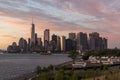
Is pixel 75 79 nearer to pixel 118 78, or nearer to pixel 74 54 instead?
pixel 118 78

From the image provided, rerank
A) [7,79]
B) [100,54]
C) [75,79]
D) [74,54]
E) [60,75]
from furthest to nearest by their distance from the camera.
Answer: [100,54] → [74,54] → [7,79] → [60,75] → [75,79]

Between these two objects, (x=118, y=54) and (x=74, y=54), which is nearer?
(x=74, y=54)

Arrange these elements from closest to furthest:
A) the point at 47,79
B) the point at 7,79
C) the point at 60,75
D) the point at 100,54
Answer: the point at 60,75
the point at 47,79
the point at 7,79
the point at 100,54

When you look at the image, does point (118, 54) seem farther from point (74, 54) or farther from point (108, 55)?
point (74, 54)

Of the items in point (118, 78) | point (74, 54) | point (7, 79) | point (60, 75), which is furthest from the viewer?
point (74, 54)

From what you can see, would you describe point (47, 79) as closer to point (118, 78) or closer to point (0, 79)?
point (118, 78)

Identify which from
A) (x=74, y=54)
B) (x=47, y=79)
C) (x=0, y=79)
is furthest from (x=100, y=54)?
(x=47, y=79)

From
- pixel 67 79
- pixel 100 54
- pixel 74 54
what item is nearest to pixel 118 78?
pixel 67 79

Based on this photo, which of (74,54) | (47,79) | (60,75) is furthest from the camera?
(74,54)

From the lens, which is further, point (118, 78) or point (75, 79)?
point (75, 79)
